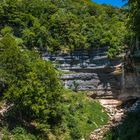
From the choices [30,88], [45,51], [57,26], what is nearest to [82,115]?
[30,88]

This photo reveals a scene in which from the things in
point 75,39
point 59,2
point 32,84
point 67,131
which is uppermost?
point 59,2

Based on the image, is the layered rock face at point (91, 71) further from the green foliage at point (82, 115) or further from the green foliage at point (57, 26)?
the green foliage at point (82, 115)

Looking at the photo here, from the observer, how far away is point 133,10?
31.2 meters

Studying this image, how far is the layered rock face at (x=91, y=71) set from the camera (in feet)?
181

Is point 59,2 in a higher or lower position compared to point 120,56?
higher

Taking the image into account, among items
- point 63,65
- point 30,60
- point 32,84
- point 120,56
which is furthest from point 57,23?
point 32,84

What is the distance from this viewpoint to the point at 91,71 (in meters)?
56.4

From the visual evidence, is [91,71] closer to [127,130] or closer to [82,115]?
[82,115]

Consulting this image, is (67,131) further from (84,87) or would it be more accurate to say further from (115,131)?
(84,87)

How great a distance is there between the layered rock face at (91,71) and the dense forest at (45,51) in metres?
0.90

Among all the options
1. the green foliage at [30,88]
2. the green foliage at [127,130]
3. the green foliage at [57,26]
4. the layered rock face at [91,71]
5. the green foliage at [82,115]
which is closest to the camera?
the green foliage at [127,130]

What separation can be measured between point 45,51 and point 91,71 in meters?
6.05

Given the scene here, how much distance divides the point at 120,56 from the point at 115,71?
1.82 metres

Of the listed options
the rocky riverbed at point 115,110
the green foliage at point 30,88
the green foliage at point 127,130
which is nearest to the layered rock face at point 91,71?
the rocky riverbed at point 115,110
